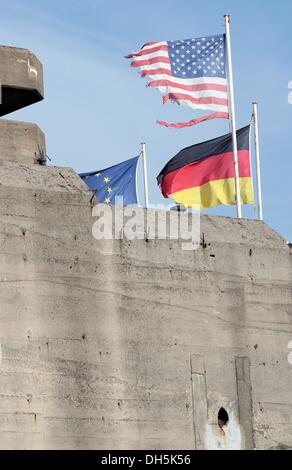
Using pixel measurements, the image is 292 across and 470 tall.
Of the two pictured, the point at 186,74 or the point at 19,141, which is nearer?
the point at 19,141

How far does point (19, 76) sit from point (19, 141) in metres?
0.85

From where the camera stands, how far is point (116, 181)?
25844 millimetres

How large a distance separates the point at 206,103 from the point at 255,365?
14.9 feet

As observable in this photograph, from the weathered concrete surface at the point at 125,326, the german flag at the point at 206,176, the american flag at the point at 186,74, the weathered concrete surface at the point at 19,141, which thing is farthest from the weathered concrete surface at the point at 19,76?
the german flag at the point at 206,176

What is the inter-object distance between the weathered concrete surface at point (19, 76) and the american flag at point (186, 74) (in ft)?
9.82

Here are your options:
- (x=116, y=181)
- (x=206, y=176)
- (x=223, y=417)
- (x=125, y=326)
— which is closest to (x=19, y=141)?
(x=125, y=326)

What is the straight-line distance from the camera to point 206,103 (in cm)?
1997

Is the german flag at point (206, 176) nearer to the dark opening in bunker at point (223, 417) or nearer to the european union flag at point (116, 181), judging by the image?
the dark opening in bunker at point (223, 417)

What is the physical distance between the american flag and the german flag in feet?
1.60

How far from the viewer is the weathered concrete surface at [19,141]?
1672cm

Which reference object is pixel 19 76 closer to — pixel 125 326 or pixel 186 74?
pixel 125 326
